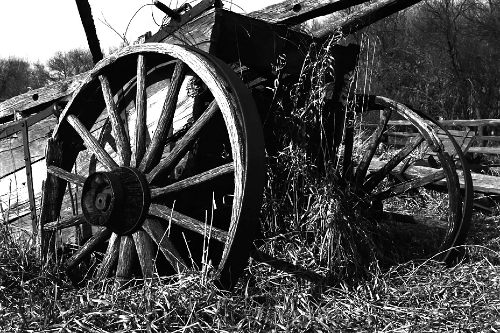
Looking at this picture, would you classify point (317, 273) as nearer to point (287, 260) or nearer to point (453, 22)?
point (287, 260)

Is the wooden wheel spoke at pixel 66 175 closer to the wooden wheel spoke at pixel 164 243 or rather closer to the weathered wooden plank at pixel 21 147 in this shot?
the wooden wheel spoke at pixel 164 243

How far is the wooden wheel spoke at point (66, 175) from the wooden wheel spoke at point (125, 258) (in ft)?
1.92

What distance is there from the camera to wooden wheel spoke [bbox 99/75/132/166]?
11.3 feet

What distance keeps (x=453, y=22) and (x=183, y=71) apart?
27875mm

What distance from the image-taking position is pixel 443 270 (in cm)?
373

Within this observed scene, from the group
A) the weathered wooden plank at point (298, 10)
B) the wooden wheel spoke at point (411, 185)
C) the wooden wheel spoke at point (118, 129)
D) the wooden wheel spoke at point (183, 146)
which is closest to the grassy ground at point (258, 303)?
the wooden wheel spoke at point (183, 146)

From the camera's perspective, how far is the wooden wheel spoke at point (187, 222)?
2.83 meters

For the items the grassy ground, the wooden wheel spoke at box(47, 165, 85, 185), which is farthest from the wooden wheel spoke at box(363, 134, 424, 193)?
the wooden wheel spoke at box(47, 165, 85, 185)

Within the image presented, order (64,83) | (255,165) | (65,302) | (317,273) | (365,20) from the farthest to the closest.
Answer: (64,83), (365,20), (317,273), (65,302), (255,165)

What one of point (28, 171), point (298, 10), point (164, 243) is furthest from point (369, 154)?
point (28, 171)

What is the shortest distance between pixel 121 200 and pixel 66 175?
0.76 m

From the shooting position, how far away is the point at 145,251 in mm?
3086

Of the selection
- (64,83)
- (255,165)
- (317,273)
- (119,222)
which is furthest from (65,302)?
(64,83)

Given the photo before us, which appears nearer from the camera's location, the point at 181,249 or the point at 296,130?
the point at 181,249
